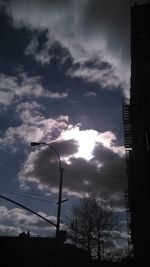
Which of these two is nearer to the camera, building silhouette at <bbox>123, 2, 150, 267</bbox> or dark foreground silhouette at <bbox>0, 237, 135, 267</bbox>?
building silhouette at <bbox>123, 2, 150, 267</bbox>

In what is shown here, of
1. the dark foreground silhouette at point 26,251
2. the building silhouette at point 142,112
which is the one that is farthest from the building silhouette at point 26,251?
the building silhouette at point 142,112

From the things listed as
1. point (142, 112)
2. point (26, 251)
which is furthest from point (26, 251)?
point (142, 112)

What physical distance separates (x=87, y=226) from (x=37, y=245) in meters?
15.7

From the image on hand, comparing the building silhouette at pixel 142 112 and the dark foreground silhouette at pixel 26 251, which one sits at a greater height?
the building silhouette at pixel 142 112

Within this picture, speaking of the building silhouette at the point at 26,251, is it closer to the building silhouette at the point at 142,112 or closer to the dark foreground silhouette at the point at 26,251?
the dark foreground silhouette at the point at 26,251

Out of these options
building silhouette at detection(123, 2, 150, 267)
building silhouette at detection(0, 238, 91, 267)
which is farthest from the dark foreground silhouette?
building silhouette at detection(123, 2, 150, 267)

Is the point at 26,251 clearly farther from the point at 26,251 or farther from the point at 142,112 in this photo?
the point at 142,112

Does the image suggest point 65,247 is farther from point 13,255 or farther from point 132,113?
point 132,113

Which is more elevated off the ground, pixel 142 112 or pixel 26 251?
pixel 142 112

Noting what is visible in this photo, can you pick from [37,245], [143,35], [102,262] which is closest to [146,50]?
[143,35]

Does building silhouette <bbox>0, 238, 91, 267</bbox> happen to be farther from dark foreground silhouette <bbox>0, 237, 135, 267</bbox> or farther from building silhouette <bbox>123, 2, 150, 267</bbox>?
building silhouette <bbox>123, 2, 150, 267</bbox>

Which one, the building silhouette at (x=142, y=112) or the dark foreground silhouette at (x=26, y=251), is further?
the dark foreground silhouette at (x=26, y=251)

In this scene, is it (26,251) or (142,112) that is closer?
(142,112)

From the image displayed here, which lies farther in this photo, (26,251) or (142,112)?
(26,251)
